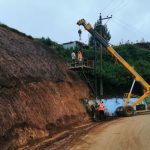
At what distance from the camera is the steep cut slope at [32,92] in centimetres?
2096

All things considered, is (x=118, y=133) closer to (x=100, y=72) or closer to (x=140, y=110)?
(x=140, y=110)

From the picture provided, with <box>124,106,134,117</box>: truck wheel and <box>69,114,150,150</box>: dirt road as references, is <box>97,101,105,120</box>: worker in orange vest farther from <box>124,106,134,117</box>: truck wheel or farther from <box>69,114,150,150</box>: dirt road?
<box>69,114,150,150</box>: dirt road

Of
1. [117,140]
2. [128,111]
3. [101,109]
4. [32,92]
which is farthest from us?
[128,111]

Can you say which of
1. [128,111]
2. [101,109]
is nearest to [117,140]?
[101,109]

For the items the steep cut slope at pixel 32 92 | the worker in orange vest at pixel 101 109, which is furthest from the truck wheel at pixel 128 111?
the steep cut slope at pixel 32 92

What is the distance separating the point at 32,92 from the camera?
2619 cm

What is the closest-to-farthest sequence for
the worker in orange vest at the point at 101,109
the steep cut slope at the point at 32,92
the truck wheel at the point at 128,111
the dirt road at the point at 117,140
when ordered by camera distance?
the dirt road at the point at 117,140 → the steep cut slope at the point at 32,92 → the worker in orange vest at the point at 101,109 → the truck wheel at the point at 128,111

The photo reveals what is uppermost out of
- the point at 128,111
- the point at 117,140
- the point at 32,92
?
the point at 32,92

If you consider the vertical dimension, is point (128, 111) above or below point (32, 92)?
below

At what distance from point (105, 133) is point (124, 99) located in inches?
590

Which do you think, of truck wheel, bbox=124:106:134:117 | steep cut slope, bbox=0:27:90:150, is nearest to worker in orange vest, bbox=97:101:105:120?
steep cut slope, bbox=0:27:90:150

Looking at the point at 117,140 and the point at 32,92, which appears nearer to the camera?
the point at 117,140

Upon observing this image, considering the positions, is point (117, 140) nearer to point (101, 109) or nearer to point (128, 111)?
point (101, 109)

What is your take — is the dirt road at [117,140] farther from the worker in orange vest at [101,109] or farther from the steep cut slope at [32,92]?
the worker in orange vest at [101,109]
